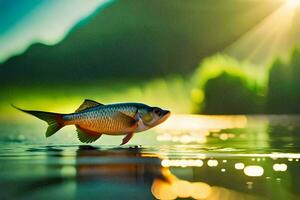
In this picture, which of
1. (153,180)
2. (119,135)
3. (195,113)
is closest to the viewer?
(153,180)

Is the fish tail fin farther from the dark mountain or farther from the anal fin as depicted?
the dark mountain

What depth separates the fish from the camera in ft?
10.8

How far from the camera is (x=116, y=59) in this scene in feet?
12.1

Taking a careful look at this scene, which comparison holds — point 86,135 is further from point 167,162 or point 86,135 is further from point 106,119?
point 167,162

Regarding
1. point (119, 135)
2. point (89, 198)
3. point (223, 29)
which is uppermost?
point (223, 29)

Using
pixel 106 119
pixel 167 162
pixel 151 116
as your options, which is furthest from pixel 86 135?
pixel 167 162

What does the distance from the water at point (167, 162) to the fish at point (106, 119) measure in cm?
8

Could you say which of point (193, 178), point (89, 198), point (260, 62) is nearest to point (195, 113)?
point (260, 62)

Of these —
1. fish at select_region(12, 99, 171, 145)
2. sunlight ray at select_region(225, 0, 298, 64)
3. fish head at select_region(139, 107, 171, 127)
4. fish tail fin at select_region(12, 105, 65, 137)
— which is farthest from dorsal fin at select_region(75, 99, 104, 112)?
sunlight ray at select_region(225, 0, 298, 64)

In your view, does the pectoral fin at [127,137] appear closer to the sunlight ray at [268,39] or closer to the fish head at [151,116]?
the fish head at [151,116]

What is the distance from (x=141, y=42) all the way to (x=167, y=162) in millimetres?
770

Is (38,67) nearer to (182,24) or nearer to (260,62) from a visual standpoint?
(182,24)

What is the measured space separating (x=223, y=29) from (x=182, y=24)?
0.73ft

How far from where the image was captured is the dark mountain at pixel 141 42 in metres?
3.64
